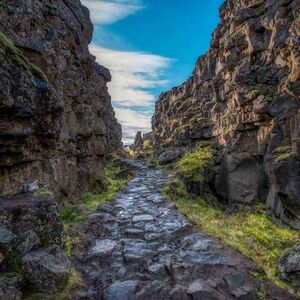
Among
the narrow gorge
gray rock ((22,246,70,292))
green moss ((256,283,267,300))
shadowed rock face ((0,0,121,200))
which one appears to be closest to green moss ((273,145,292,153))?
the narrow gorge

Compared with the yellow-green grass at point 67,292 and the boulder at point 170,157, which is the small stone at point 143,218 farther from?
the boulder at point 170,157

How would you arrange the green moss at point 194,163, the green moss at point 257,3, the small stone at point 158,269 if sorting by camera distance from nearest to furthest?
the small stone at point 158,269 → the green moss at point 194,163 → the green moss at point 257,3

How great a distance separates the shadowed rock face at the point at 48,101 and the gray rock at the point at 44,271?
298 centimetres

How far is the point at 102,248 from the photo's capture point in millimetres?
7855

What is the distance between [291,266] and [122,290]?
3.97m

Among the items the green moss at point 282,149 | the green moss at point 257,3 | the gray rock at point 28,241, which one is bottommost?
the gray rock at point 28,241

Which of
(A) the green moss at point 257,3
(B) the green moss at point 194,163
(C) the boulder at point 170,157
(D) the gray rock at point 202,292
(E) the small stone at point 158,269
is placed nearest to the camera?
(D) the gray rock at point 202,292

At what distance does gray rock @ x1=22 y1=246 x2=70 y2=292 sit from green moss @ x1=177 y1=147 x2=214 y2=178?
15394 mm

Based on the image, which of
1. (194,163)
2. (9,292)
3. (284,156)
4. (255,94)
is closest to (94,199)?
(194,163)

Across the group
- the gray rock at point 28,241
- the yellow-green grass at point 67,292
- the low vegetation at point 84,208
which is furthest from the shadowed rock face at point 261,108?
the gray rock at point 28,241

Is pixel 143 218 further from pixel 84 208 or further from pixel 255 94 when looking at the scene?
pixel 255 94

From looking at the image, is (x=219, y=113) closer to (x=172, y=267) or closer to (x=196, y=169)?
(x=196, y=169)

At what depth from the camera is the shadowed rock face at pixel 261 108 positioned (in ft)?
58.3

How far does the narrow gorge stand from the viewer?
593 centimetres
